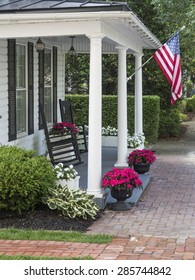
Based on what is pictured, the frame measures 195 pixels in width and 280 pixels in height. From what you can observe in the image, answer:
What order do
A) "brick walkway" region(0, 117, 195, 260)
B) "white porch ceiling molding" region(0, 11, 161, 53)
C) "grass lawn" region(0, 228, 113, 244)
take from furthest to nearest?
"white porch ceiling molding" region(0, 11, 161, 53) → "grass lawn" region(0, 228, 113, 244) → "brick walkway" region(0, 117, 195, 260)

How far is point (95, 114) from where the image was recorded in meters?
7.88

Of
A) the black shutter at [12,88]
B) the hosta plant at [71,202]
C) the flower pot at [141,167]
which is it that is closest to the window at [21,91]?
the black shutter at [12,88]

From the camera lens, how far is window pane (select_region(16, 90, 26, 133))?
33.3ft

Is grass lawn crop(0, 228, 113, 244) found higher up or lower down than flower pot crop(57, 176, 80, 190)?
lower down

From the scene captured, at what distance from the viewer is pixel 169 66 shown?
420 inches

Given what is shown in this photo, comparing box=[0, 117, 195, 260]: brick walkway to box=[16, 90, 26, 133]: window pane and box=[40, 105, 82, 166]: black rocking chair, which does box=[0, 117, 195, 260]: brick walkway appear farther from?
box=[16, 90, 26, 133]: window pane

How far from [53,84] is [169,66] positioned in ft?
9.52

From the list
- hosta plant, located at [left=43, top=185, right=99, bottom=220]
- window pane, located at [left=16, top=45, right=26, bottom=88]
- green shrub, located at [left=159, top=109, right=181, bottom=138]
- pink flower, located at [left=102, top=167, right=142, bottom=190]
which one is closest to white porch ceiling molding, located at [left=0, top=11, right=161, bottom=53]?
pink flower, located at [left=102, top=167, right=142, bottom=190]

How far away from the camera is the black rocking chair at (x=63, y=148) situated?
10.1 m

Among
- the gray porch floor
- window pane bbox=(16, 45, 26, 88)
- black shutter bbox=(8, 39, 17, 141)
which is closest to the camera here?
the gray porch floor

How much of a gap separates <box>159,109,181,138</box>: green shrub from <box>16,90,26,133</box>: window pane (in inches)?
380

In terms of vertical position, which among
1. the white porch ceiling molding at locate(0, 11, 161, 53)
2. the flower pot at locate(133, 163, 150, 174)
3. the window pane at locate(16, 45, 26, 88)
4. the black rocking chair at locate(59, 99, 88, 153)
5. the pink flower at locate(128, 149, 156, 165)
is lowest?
the flower pot at locate(133, 163, 150, 174)

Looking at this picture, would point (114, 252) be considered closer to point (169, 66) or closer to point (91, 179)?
point (91, 179)

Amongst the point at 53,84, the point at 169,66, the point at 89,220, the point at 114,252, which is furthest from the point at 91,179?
the point at 53,84
